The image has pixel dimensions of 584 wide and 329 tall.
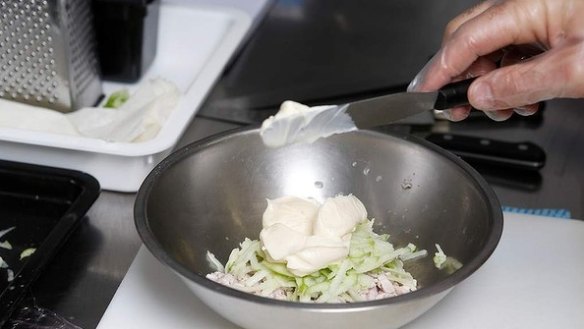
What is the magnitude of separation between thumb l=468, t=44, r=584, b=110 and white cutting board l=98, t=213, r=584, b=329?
248 millimetres

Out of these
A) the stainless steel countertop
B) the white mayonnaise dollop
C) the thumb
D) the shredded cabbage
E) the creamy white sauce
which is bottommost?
the stainless steel countertop

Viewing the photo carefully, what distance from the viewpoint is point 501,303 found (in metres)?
0.99

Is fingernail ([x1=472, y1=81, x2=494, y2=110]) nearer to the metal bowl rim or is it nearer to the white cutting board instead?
the metal bowl rim

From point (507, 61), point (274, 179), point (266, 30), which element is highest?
point (507, 61)

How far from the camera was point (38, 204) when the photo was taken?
1145 mm

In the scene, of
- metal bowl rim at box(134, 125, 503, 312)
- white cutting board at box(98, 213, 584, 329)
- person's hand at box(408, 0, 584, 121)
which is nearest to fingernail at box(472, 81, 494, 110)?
person's hand at box(408, 0, 584, 121)

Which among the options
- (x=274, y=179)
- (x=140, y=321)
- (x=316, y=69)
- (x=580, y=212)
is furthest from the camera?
(x=316, y=69)

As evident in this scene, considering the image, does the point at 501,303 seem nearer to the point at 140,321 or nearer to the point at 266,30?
the point at 140,321

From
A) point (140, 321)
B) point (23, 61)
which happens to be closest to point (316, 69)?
point (23, 61)

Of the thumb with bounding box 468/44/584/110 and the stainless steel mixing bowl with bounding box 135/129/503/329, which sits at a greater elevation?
the thumb with bounding box 468/44/584/110

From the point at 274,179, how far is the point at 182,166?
0.14 meters

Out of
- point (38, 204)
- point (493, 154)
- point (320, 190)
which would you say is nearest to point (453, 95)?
point (320, 190)

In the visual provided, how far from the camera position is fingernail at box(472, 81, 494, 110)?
888mm

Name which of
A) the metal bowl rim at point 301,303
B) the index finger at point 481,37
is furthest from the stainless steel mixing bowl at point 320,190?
the index finger at point 481,37
